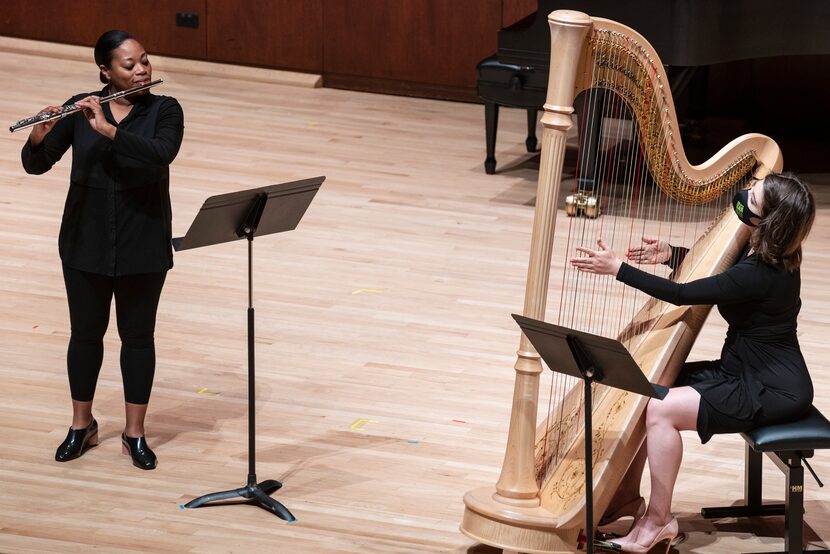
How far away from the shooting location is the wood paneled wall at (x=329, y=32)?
28.9 feet

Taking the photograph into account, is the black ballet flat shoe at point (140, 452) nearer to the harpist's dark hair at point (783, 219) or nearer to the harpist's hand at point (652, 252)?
the harpist's hand at point (652, 252)

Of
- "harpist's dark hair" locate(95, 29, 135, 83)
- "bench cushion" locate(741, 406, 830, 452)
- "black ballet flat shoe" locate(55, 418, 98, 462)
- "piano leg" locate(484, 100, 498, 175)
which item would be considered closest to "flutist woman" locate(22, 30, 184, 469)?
"harpist's dark hair" locate(95, 29, 135, 83)

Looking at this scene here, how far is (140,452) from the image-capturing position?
386cm

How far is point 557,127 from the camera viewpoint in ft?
9.58

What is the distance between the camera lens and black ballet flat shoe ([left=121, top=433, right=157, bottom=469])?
3846 mm

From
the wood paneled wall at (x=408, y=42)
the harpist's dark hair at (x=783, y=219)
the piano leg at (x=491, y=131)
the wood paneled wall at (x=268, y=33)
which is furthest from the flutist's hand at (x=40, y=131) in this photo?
the wood paneled wall at (x=268, y=33)

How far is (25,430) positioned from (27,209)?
8.06 ft

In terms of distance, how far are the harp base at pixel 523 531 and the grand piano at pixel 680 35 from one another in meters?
3.41

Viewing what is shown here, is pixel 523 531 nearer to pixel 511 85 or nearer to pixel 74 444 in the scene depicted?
pixel 74 444

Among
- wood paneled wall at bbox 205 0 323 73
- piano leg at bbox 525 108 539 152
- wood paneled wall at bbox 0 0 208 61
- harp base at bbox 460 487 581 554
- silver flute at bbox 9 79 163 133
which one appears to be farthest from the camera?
wood paneled wall at bbox 0 0 208 61

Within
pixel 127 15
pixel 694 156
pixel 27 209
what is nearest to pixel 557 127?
pixel 27 209

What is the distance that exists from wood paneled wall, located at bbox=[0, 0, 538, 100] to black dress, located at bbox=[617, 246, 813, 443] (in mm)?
5642

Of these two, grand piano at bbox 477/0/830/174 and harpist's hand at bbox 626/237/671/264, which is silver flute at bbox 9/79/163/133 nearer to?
harpist's hand at bbox 626/237/671/264

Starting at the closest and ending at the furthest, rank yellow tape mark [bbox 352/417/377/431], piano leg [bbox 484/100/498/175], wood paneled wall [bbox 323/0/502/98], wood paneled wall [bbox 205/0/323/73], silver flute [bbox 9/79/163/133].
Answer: silver flute [bbox 9/79/163/133] → yellow tape mark [bbox 352/417/377/431] → piano leg [bbox 484/100/498/175] → wood paneled wall [bbox 323/0/502/98] → wood paneled wall [bbox 205/0/323/73]
